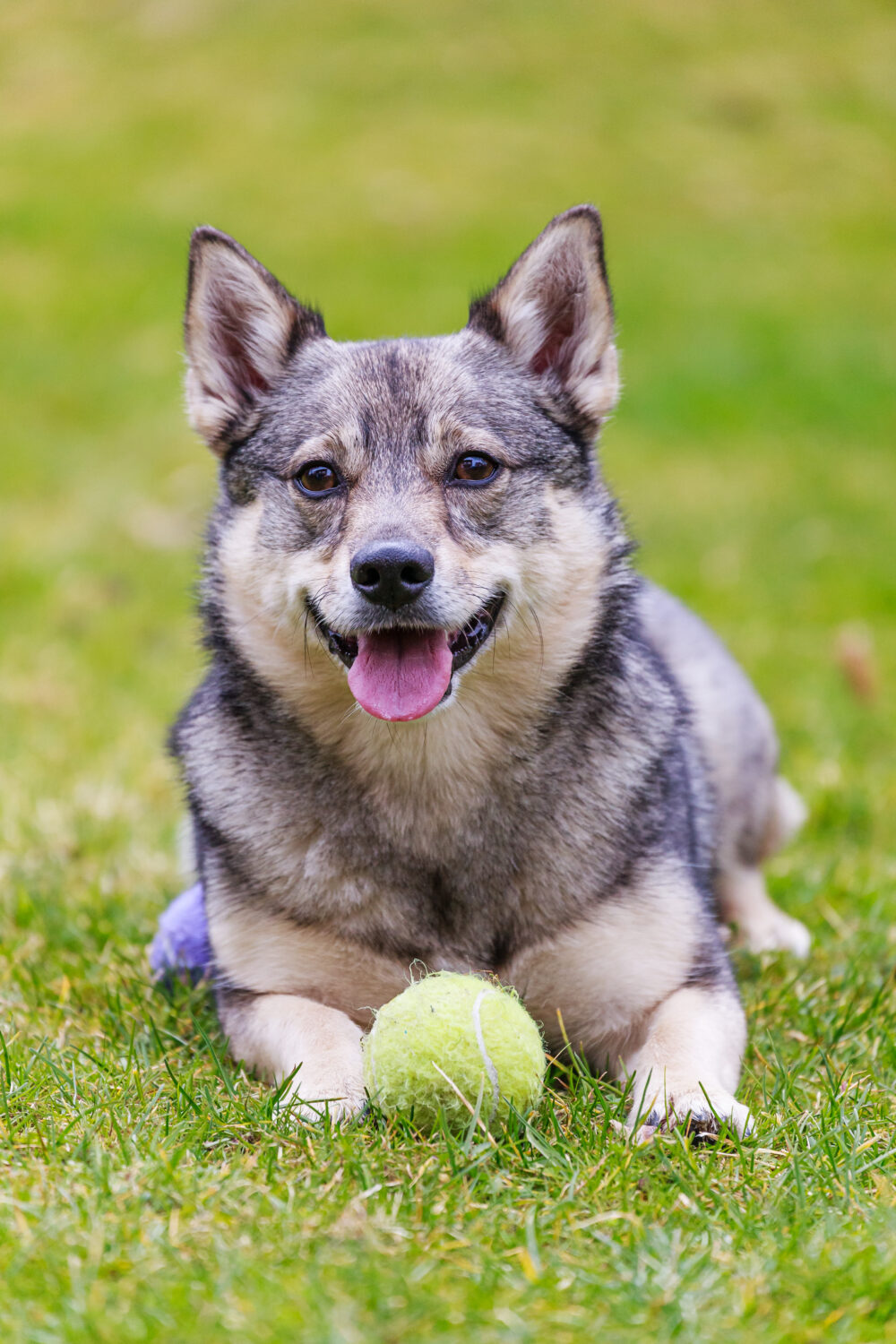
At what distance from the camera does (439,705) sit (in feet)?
11.1

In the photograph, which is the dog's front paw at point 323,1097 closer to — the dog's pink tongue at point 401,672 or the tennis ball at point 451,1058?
the tennis ball at point 451,1058

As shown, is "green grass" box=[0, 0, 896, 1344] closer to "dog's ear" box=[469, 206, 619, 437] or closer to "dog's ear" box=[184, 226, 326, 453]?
"dog's ear" box=[184, 226, 326, 453]

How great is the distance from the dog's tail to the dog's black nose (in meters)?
2.39

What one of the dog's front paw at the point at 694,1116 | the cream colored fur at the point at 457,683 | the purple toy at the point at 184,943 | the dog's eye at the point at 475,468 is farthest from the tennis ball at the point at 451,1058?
the dog's eye at the point at 475,468

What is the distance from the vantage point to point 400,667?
3.43 metres

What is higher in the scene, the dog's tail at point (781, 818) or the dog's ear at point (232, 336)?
the dog's ear at point (232, 336)

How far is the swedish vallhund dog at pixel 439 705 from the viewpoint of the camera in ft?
11.2

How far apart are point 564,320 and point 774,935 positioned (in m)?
2.08

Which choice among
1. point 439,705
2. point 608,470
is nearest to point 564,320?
point 439,705

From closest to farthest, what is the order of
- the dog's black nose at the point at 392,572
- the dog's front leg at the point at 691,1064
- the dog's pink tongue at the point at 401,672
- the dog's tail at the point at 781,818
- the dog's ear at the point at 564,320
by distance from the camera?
1. the dog's front leg at the point at 691,1064
2. the dog's black nose at the point at 392,572
3. the dog's pink tongue at the point at 401,672
4. the dog's ear at the point at 564,320
5. the dog's tail at the point at 781,818

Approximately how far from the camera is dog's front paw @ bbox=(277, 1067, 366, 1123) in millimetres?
2910

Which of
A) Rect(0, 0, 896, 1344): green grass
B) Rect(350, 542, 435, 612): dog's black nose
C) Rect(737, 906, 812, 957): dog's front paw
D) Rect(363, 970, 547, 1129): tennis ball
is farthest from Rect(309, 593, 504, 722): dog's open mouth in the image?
Rect(737, 906, 812, 957): dog's front paw

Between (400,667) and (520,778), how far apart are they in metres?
0.46

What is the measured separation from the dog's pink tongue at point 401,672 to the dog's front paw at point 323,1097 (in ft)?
2.73
